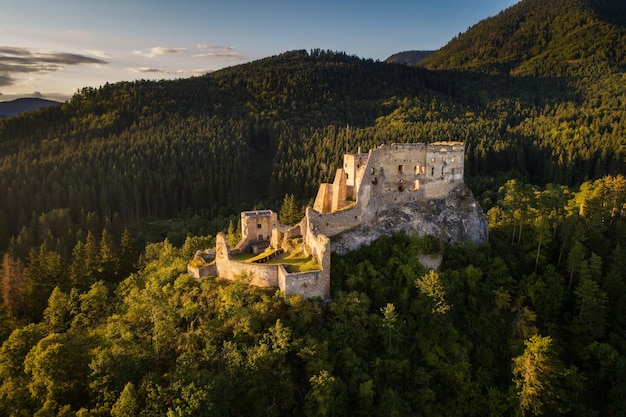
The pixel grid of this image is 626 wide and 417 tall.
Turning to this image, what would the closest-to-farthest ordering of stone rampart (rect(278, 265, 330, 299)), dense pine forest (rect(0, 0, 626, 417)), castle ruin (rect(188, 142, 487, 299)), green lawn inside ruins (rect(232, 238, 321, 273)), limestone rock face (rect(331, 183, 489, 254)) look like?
1. dense pine forest (rect(0, 0, 626, 417))
2. stone rampart (rect(278, 265, 330, 299))
3. green lawn inside ruins (rect(232, 238, 321, 273))
4. castle ruin (rect(188, 142, 487, 299))
5. limestone rock face (rect(331, 183, 489, 254))

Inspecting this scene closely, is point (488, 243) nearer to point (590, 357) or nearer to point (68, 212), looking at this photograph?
point (590, 357)

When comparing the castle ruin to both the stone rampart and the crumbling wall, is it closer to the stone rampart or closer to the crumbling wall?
the crumbling wall

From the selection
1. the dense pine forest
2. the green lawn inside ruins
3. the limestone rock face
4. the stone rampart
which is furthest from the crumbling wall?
the limestone rock face

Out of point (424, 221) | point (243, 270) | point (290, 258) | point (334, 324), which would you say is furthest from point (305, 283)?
point (424, 221)

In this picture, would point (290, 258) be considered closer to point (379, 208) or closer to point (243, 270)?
point (243, 270)

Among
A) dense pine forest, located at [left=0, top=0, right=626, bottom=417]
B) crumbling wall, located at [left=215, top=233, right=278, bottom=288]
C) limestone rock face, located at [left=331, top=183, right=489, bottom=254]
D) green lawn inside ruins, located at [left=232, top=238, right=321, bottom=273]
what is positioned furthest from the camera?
limestone rock face, located at [left=331, top=183, right=489, bottom=254]

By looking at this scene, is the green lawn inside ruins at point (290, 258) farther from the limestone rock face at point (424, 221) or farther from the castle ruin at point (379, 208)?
the limestone rock face at point (424, 221)

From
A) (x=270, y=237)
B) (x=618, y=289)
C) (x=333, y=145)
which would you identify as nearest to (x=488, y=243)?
(x=618, y=289)

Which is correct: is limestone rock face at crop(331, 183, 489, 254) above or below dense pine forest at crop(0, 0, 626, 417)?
above
